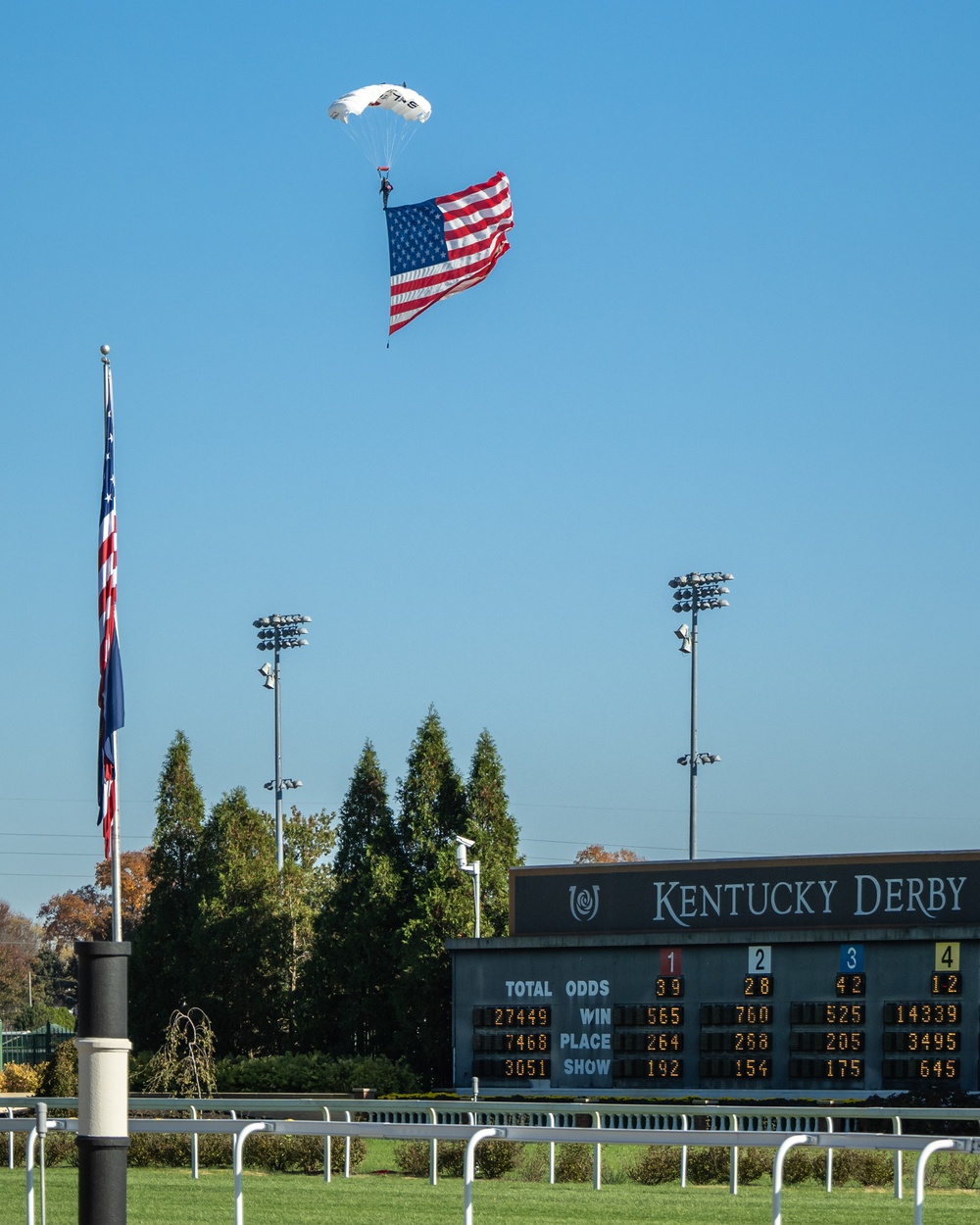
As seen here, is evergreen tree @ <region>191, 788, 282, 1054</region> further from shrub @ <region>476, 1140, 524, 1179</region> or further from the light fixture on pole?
shrub @ <region>476, 1140, 524, 1179</region>

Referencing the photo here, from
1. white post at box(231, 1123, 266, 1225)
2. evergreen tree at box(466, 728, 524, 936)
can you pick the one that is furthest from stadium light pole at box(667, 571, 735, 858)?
white post at box(231, 1123, 266, 1225)

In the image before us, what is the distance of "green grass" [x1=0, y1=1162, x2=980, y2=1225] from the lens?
13.3 metres

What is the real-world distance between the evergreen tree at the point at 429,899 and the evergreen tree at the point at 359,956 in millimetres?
482

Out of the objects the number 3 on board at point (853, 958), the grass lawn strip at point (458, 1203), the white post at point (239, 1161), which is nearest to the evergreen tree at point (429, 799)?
the number 3 on board at point (853, 958)

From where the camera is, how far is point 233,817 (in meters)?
40.9

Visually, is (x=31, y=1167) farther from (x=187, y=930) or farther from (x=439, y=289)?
(x=187, y=930)

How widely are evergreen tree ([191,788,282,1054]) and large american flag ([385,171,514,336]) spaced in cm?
1747

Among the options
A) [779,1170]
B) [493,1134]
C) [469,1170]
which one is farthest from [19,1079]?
[779,1170]

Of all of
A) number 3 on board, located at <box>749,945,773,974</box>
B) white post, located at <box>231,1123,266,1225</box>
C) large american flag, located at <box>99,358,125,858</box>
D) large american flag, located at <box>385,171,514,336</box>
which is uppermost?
large american flag, located at <box>385,171,514,336</box>

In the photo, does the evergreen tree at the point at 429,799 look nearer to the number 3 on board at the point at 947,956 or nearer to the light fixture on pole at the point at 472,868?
the light fixture on pole at the point at 472,868

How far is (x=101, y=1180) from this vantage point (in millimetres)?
5336

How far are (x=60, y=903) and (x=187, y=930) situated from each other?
71098 mm

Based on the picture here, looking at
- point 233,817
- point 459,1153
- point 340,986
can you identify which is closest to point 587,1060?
point 459,1153

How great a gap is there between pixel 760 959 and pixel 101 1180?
823 inches
